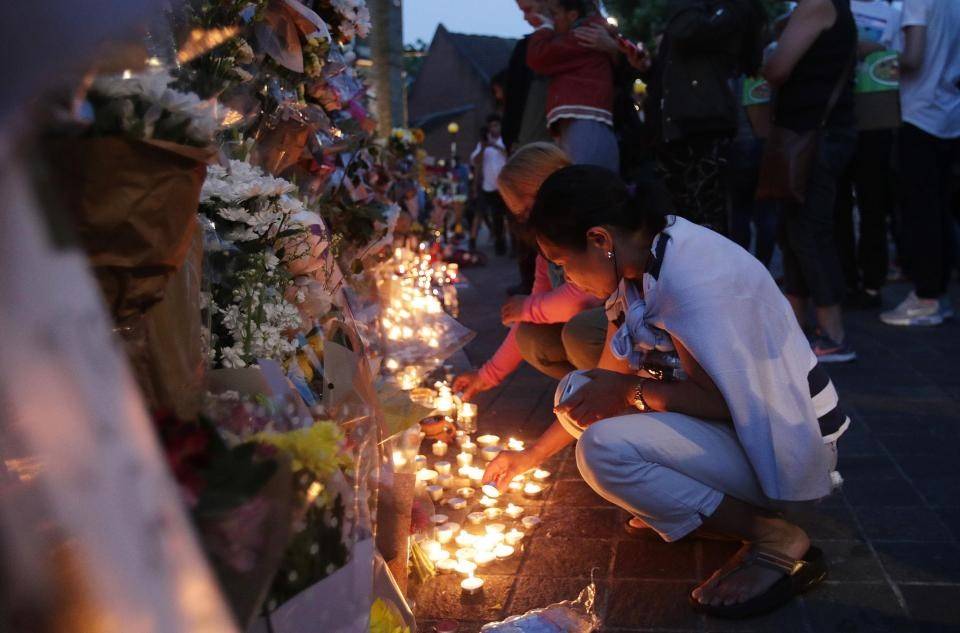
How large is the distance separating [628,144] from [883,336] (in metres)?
2.12

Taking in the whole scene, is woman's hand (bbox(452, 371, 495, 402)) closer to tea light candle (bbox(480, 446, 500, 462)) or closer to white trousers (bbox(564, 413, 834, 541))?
tea light candle (bbox(480, 446, 500, 462))

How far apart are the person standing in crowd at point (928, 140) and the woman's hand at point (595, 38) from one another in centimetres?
225

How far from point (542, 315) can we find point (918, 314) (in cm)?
387

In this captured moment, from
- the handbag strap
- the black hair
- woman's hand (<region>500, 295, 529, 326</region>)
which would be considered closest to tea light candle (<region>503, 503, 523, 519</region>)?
woman's hand (<region>500, 295, 529, 326</region>)

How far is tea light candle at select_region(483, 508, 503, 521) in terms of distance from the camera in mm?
3324

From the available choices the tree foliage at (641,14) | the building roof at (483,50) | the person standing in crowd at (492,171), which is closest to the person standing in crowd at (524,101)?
the person standing in crowd at (492,171)

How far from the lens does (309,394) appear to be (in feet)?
7.92

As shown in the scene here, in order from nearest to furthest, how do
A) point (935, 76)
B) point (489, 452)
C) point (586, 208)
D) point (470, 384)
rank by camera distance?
point (586, 208), point (489, 452), point (470, 384), point (935, 76)

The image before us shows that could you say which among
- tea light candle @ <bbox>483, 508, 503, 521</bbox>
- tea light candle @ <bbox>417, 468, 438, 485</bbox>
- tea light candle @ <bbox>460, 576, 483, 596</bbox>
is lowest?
tea light candle @ <bbox>483, 508, 503, 521</bbox>

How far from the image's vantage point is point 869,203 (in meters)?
7.22

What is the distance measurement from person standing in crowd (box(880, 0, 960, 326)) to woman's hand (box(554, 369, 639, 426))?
172 inches

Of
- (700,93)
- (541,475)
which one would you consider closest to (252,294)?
(541,475)

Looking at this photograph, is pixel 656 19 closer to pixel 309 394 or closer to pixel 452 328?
pixel 452 328

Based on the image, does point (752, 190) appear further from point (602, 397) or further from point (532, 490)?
point (602, 397)
